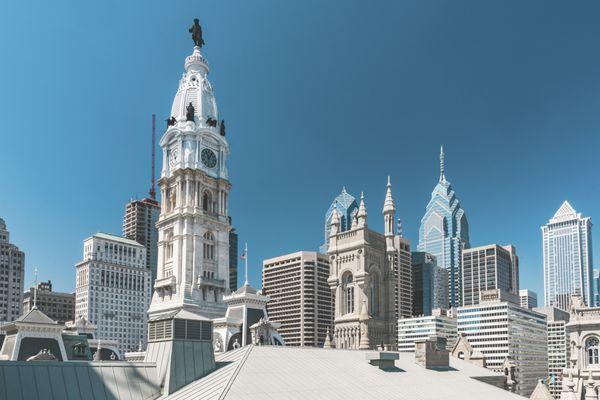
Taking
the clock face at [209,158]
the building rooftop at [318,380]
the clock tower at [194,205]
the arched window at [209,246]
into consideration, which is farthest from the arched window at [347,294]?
the clock face at [209,158]

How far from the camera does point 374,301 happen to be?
2549 inches

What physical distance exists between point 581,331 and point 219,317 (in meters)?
71.8

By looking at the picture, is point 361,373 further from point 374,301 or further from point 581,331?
point 581,331

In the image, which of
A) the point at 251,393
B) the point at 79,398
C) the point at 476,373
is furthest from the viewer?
the point at 476,373

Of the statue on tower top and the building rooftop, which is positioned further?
the statue on tower top

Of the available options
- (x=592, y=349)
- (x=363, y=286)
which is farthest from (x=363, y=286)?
(x=592, y=349)

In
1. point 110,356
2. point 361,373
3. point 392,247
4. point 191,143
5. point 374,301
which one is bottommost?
point 110,356

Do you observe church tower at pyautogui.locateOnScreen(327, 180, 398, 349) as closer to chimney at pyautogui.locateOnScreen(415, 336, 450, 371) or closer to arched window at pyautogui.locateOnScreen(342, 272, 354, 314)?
arched window at pyautogui.locateOnScreen(342, 272, 354, 314)

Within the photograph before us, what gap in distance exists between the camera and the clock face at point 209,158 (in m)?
130

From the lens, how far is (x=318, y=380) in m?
38.1

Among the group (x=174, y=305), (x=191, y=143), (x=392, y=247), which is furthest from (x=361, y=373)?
(x=191, y=143)

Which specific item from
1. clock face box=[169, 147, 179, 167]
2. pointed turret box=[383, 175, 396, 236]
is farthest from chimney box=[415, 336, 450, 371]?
clock face box=[169, 147, 179, 167]

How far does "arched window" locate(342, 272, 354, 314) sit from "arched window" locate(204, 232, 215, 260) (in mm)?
65884

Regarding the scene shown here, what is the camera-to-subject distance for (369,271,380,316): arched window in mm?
64037
